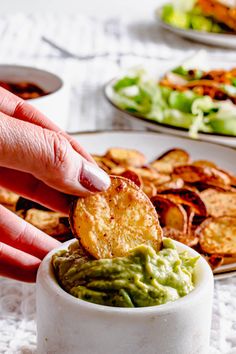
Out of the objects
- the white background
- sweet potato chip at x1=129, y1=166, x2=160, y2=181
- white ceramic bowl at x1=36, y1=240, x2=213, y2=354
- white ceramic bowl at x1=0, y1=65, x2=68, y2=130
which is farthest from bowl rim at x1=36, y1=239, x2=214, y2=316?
the white background

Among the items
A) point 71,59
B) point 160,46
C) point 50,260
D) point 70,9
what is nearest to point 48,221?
point 50,260

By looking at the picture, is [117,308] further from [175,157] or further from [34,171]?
[175,157]

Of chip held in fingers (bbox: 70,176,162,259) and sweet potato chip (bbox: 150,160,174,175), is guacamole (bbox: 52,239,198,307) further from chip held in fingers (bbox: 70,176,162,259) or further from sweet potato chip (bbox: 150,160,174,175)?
sweet potato chip (bbox: 150,160,174,175)

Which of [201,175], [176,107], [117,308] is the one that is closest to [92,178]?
[117,308]

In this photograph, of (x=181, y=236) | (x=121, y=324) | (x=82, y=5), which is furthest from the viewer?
(x=82, y=5)

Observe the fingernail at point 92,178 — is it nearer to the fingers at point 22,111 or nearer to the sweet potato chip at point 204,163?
the fingers at point 22,111

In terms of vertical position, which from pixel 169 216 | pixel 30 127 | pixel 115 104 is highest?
pixel 30 127

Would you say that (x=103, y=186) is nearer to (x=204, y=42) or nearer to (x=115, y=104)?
(x=115, y=104)
